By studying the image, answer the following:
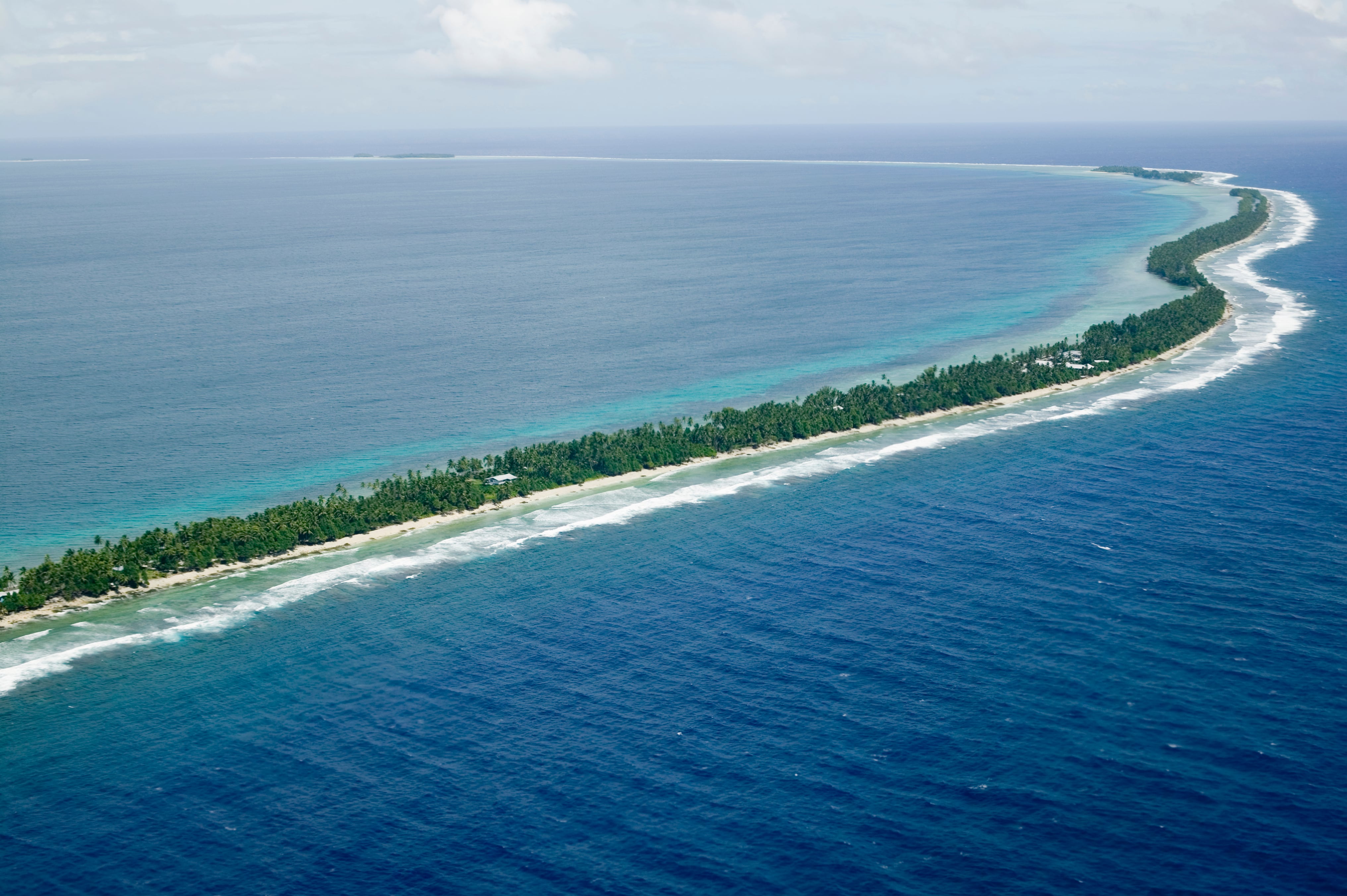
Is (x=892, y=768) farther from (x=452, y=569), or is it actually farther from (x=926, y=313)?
(x=926, y=313)

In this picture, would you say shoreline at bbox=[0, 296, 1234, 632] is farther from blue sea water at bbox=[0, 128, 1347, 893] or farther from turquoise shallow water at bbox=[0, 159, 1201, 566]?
turquoise shallow water at bbox=[0, 159, 1201, 566]

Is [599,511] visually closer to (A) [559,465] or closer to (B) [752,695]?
(A) [559,465]

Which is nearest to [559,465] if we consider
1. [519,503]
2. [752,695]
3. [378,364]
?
[519,503]

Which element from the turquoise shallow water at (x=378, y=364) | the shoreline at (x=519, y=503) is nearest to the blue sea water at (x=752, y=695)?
the shoreline at (x=519, y=503)

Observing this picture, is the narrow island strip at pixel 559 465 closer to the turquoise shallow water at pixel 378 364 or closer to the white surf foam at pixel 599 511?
the white surf foam at pixel 599 511

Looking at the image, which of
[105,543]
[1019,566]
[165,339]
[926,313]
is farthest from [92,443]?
[926,313]

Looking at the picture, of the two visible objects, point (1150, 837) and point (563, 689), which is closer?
point (1150, 837)
